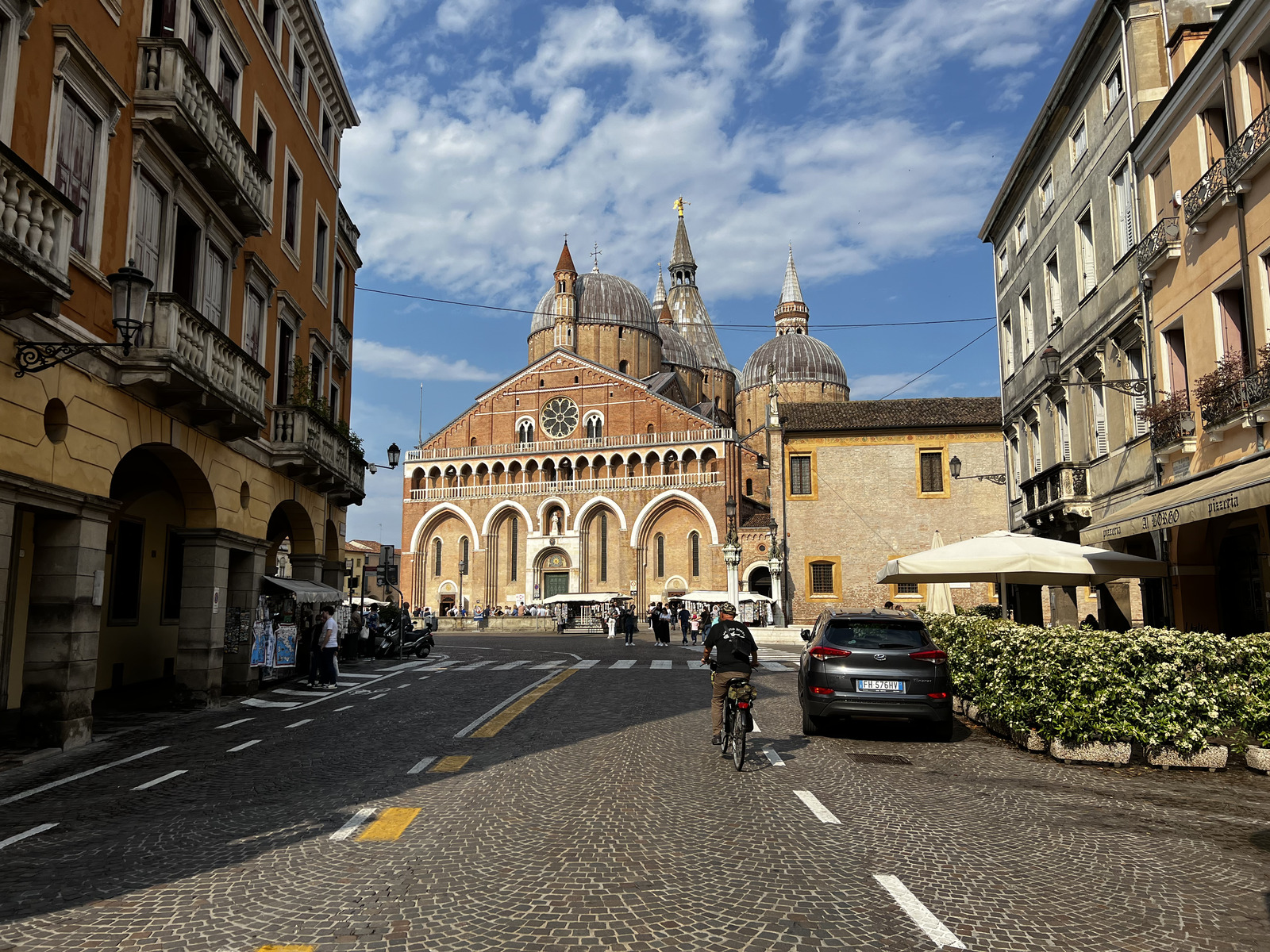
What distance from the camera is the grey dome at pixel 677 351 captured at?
8512cm

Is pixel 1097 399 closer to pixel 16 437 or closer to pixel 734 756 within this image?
pixel 734 756

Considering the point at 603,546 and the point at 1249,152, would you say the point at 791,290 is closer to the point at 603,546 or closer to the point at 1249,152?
the point at 603,546

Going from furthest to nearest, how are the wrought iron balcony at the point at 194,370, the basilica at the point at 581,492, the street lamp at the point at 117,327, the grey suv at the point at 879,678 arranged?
the basilica at the point at 581,492, the wrought iron balcony at the point at 194,370, the grey suv at the point at 879,678, the street lamp at the point at 117,327

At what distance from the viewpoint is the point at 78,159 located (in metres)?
10.8

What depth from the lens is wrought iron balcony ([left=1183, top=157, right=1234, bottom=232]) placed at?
12.9m

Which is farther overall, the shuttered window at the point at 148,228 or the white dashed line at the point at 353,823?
the shuttered window at the point at 148,228

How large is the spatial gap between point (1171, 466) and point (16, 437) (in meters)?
16.0

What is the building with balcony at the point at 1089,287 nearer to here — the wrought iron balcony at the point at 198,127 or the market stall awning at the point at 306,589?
the wrought iron balcony at the point at 198,127

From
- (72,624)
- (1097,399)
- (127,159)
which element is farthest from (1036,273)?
Result: (72,624)

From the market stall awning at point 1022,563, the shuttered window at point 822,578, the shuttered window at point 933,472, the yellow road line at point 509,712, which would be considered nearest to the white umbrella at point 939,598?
the market stall awning at point 1022,563

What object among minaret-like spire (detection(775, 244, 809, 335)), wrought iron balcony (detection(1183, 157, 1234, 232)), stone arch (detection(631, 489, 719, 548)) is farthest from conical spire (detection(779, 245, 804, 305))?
wrought iron balcony (detection(1183, 157, 1234, 232))

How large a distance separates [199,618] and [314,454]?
15.1 ft

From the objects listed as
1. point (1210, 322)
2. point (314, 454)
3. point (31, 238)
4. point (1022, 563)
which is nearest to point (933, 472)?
point (1210, 322)

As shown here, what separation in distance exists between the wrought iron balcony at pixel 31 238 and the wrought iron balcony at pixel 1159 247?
1511 cm
